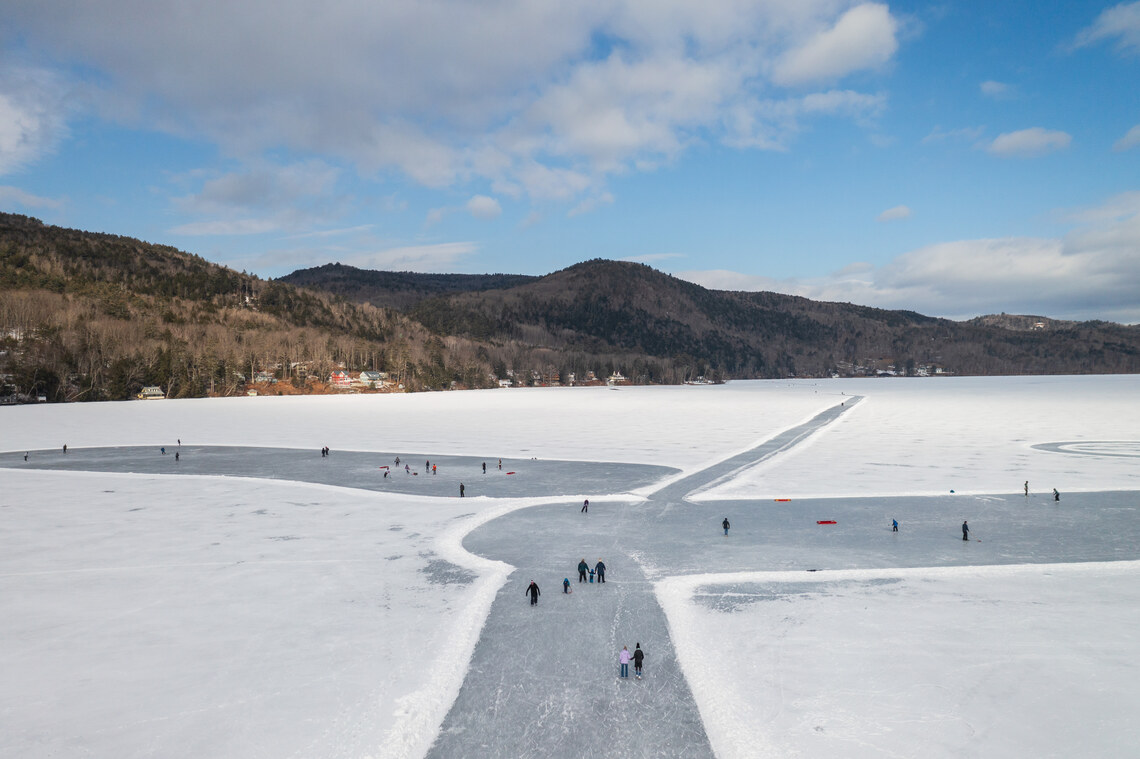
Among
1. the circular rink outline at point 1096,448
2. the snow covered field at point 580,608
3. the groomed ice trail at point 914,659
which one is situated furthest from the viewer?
the circular rink outline at point 1096,448

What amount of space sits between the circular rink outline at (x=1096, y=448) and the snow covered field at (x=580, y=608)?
5.80 metres

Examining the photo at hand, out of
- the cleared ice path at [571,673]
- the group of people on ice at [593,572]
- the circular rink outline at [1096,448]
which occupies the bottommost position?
the cleared ice path at [571,673]

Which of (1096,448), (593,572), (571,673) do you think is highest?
(1096,448)

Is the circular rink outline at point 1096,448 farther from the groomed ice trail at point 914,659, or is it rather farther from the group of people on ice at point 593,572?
the group of people on ice at point 593,572

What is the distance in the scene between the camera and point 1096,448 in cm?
3478

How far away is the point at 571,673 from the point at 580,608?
2.62 metres

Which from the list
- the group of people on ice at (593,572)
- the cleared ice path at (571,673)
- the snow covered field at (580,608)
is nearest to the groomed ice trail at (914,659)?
the snow covered field at (580,608)

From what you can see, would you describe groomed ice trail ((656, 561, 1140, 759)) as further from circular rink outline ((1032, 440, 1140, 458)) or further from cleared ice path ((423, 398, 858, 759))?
circular rink outline ((1032, 440, 1140, 458))

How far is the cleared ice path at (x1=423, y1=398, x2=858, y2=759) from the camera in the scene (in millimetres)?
8609

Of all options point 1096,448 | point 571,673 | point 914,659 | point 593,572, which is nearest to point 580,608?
point 593,572

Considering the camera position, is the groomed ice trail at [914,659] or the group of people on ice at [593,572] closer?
the groomed ice trail at [914,659]

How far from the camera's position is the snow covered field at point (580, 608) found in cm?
881

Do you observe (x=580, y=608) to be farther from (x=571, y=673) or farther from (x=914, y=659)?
(x=914, y=659)

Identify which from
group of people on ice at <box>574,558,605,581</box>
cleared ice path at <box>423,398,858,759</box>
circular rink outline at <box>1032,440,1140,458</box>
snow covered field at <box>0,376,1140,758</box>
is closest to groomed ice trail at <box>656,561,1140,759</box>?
snow covered field at <box>0,376,1140,758</box>
